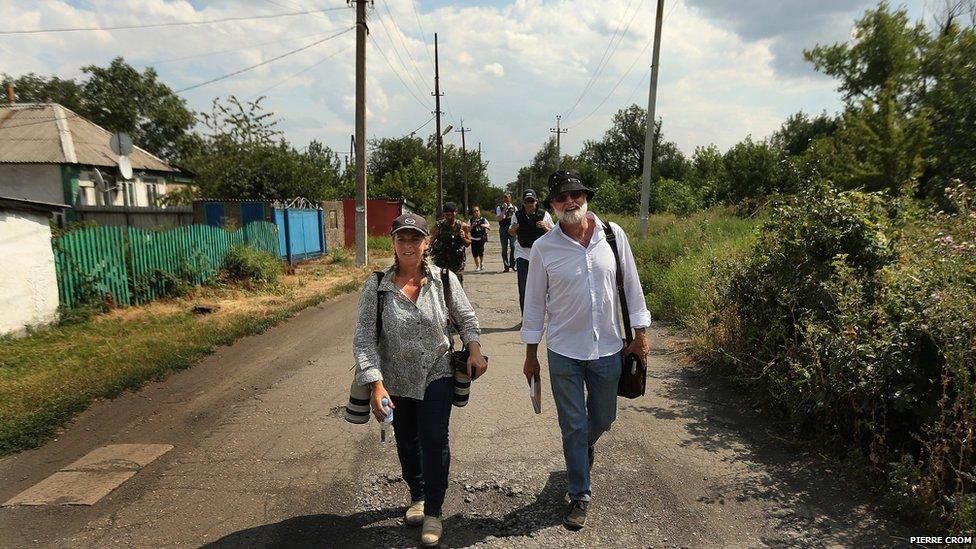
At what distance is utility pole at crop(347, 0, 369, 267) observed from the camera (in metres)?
15.5

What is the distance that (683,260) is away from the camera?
8.91m

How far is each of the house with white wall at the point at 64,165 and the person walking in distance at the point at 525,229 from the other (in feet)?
43.1

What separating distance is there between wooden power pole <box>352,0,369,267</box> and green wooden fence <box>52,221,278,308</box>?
4.27 metres

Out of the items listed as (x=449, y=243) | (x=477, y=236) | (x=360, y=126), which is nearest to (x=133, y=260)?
(x=449, y=243)

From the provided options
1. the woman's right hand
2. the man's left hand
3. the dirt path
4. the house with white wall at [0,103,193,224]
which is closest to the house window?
the house with white wall at [0,103,193,224]

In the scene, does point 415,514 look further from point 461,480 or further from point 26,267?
point 26,267

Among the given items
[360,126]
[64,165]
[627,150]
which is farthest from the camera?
[627,150]

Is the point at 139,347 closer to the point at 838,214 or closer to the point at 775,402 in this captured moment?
the point at 775,402

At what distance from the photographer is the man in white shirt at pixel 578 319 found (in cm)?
296

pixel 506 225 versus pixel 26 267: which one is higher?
pixel 506 225

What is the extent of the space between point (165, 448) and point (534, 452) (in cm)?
268

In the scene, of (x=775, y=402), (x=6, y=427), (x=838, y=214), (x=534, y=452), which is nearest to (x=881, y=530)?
(x=775, y=402)

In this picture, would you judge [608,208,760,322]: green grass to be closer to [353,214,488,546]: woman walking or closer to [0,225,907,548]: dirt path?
[0,225,907,548]: dirt path

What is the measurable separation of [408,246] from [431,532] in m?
1.45
